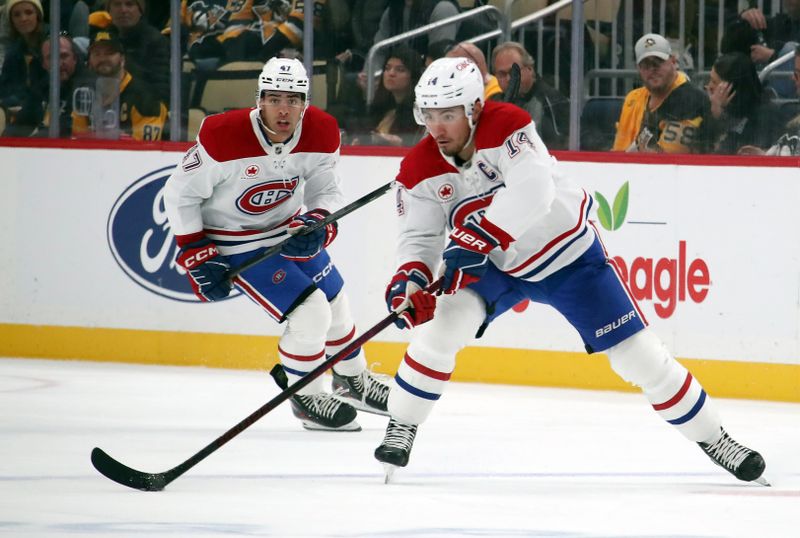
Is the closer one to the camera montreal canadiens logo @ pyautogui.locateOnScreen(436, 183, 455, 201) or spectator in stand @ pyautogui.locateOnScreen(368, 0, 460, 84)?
montreal canadiens logo @ pyautogui.locateOnScreen(436, 183, 455, 201)

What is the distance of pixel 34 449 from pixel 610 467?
1.63 meters

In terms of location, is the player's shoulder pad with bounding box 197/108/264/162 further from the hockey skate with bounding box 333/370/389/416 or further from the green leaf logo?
the green leaf logo

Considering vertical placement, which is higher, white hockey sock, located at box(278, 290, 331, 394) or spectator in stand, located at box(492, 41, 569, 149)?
spectator in stand, located at box(492, 41, 569, 149)

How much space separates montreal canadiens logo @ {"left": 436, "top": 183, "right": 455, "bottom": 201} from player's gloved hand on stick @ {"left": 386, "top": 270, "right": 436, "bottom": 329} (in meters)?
0.20

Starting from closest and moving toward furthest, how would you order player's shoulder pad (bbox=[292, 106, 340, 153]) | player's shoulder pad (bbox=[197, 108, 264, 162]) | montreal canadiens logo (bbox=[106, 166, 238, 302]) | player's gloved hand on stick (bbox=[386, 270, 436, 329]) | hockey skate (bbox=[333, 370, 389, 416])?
player's gloved hand on stick (bbox=[386, 270, 436, 329])
player's shoulder pad (bbox=[197, 108, 264, 162])
player's shoulder pad (bbox=[292, 106, 340, 153])
hockey skate (bbox=[333, 370, 389, 416])
montreal canadiens logo (bbox=[106, 166, 238, 302])

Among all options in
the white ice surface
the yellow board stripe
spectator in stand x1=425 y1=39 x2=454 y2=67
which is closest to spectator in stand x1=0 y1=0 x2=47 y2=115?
the yellow board stripe

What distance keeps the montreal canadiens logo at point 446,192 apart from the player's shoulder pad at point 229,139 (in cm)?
98

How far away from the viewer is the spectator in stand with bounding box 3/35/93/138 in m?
6.18

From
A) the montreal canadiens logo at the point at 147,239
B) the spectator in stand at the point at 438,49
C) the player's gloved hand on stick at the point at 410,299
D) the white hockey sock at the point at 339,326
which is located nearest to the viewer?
the player's gloved hand on stick at the point at 410,299

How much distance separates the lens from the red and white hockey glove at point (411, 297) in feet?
11.6

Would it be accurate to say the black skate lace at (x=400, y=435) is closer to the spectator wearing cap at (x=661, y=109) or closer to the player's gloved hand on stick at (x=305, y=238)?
the player's gloved hand on stick at (x=305, y=238)

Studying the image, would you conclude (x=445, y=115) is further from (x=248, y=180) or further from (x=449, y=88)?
(x=248, y=180)

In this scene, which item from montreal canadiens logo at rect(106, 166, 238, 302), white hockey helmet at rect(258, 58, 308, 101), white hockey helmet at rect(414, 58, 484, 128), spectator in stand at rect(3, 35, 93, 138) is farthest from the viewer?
spectator in stand at rect(3, 35, 93, 138)

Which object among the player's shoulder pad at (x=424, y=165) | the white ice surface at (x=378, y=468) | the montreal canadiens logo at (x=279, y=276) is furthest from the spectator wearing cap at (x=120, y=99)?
the player's shoulder pad at (x=424, y=165)
